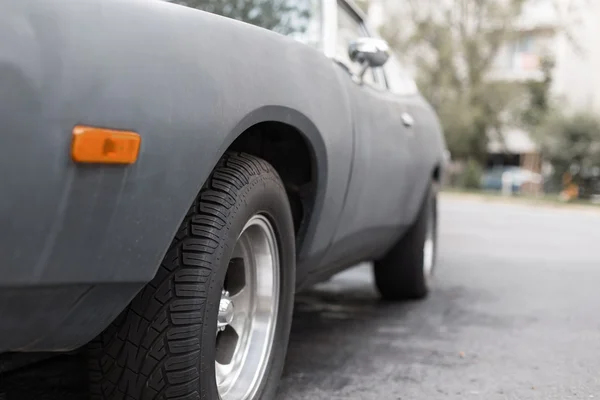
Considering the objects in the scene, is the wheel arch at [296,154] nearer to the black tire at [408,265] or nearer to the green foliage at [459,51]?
the black tire at [408,265]

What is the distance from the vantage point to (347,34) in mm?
4281

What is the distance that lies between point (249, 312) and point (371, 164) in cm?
108

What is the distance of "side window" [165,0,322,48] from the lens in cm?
344

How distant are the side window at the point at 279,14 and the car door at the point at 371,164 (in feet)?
0.49

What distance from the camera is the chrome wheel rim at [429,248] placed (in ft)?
17.7

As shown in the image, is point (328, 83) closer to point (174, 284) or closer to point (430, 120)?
point (174, 284)

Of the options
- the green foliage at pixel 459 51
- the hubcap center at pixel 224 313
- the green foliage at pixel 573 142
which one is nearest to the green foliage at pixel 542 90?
the green foliage at pixel 459 51

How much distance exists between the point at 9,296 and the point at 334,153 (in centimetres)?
152

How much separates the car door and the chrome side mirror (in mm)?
51

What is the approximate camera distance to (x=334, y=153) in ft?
10.2

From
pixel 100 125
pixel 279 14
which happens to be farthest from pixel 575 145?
pixel 100 125

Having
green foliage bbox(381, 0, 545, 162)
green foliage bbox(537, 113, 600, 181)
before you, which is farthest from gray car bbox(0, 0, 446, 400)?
green foliage bbox(381, 0, 545, 162)

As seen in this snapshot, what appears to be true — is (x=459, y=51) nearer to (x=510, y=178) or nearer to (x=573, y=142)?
(x=510, y=178)

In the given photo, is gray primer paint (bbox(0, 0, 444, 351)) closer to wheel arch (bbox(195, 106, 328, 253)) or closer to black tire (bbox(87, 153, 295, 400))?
black tire (bbox(87, 153, 295, 400))
